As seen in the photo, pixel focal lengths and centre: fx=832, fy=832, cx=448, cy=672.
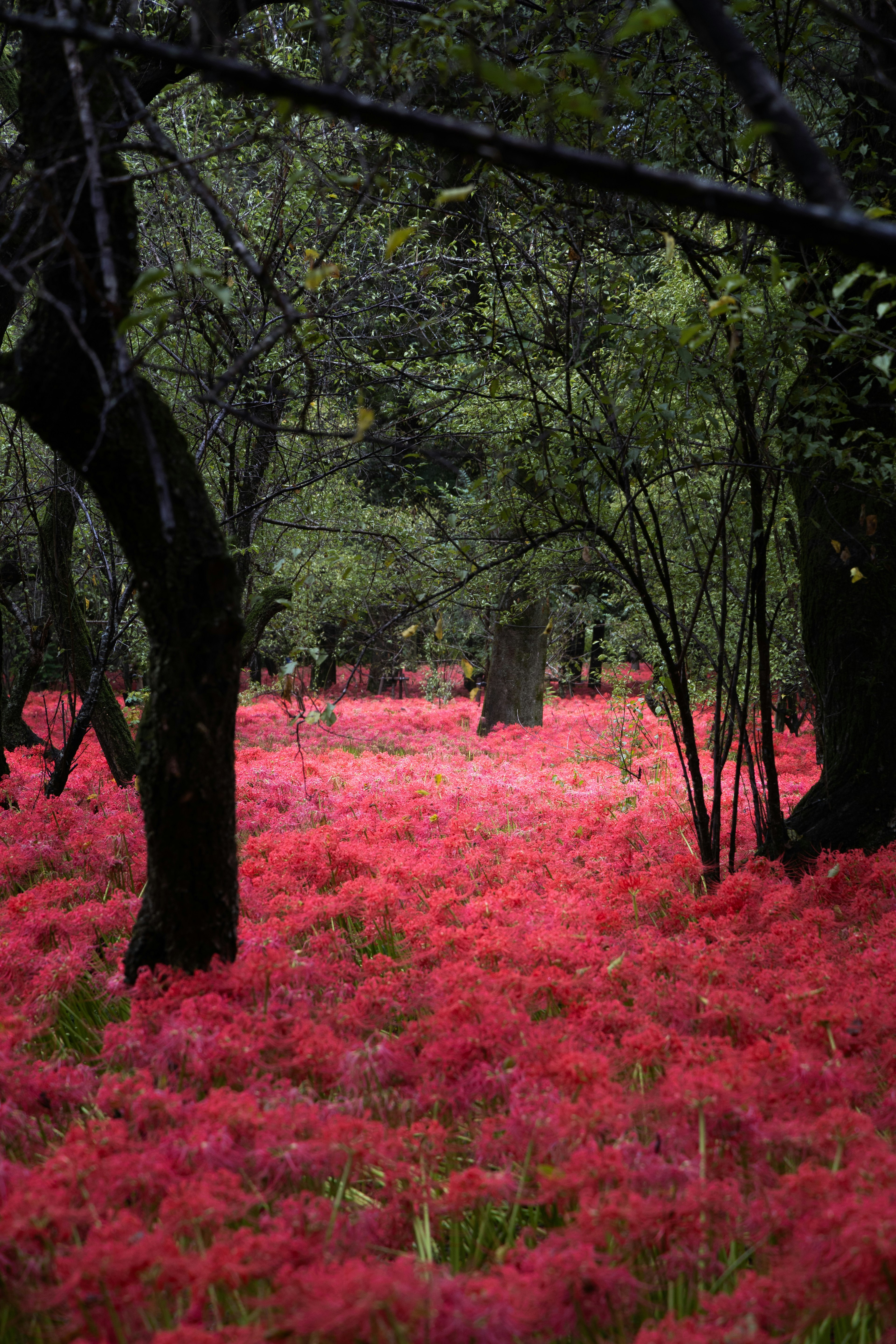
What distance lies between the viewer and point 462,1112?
7.61 feet

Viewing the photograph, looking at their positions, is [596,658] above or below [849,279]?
below

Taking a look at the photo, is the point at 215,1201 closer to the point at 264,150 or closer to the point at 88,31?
the point at 88,31

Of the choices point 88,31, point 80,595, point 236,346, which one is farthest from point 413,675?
point 88,31

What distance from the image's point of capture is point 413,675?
27.7 m

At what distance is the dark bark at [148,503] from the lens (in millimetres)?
2463

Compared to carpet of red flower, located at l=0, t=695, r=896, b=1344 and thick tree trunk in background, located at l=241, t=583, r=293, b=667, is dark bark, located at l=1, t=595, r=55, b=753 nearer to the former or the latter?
thick tree trunk in background, located at l=241, t=583, r=293, b=667

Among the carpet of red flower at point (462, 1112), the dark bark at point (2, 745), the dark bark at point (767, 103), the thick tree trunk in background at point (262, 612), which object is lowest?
the carpet of red flower at point (462, 1112)

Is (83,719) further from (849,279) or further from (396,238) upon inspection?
(849,279)

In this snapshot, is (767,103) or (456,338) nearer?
(767,103)

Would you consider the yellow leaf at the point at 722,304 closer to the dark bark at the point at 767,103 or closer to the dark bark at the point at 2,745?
the dark bark at the point at 767,103

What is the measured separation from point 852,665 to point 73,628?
547 centimetres

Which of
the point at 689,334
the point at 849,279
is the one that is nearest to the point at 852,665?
the point at 849,279

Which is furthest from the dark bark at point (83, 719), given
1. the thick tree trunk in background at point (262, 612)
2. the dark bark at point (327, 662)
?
the dark bark at point (327, 662)

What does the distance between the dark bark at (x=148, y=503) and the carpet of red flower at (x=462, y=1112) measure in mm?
604
